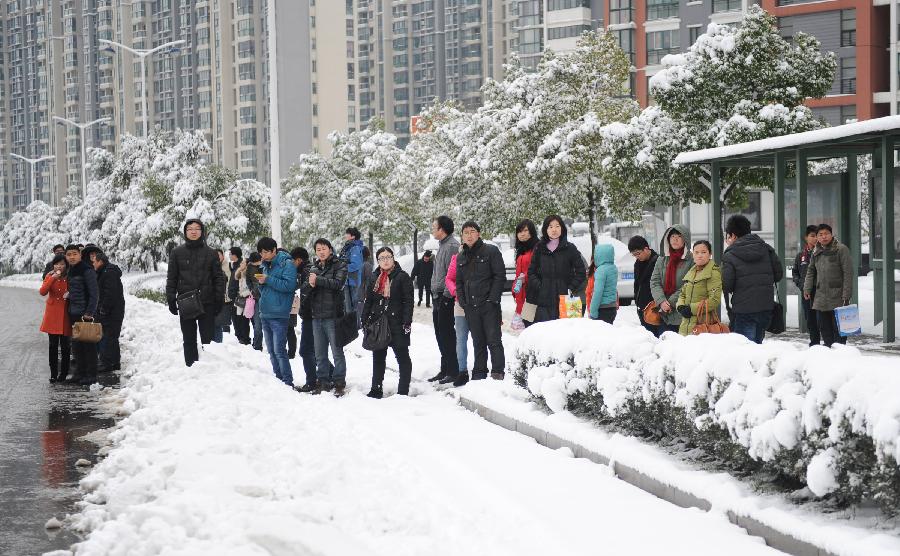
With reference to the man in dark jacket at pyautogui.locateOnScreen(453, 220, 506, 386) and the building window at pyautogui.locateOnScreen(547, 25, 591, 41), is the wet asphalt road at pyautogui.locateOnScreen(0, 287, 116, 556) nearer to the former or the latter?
the man in dark jacket at pyautogui.locateOnScreen(453, 220, 506, 386)

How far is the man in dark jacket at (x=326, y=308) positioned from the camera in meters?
13.1

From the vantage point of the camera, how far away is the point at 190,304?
44.4 ft

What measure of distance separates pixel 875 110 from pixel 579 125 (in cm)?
2839

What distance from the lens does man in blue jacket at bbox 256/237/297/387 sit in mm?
13445

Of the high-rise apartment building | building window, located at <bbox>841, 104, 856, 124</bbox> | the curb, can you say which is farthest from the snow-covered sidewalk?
the high-rise apartment building

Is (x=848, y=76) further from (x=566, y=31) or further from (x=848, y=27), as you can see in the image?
(x=566, y=31)

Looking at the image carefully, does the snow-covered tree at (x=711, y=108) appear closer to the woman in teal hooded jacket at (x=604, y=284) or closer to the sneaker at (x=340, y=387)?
the woman in teal hooded jacket at (x=604, y=284)

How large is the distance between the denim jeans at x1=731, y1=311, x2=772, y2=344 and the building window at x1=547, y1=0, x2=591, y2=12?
246ft

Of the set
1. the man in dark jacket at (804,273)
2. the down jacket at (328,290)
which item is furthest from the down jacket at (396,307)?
the man in dark jacket at (804,273)

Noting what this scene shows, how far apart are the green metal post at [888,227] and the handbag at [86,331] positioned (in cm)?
1024

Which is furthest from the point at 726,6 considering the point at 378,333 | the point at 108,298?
the point at 378,333

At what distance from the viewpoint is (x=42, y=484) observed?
8281 mm

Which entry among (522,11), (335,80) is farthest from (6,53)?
(522,11)

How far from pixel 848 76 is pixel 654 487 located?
51129mm
